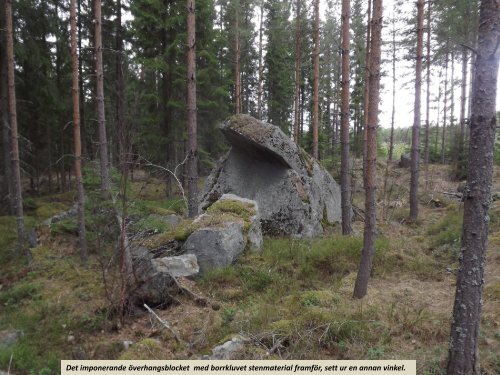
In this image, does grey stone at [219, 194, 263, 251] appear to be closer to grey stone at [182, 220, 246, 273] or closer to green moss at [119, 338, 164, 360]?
grey stone at [182, 220, 246, 273]

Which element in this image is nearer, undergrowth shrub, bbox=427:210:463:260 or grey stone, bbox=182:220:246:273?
grey stone, bbox=182:220:246:273

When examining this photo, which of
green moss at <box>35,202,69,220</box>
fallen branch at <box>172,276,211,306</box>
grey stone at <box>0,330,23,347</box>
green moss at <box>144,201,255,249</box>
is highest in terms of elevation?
green moss at <box>144,201,255,249</box>

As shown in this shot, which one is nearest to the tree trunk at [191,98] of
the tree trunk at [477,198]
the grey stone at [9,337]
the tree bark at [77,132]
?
the tree bark at [77,132]

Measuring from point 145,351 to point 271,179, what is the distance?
22.5ft

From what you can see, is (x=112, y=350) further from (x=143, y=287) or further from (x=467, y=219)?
(x=467, y=219)

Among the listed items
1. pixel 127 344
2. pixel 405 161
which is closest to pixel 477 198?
pixel 127 344

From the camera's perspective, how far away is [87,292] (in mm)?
8453

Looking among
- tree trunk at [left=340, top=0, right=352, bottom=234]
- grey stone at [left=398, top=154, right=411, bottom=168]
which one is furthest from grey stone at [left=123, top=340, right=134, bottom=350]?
grey stone at [left=398, top=154, right=411, bottom=168]

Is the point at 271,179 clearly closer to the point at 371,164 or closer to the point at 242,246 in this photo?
the point at 242,246

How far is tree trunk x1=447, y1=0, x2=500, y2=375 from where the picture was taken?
142 inches

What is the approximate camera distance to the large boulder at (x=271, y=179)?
10.3m

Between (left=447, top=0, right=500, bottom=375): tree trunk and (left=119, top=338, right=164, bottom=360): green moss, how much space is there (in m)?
3.78

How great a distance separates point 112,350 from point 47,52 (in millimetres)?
17582

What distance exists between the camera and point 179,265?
7.26m
